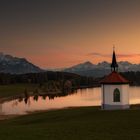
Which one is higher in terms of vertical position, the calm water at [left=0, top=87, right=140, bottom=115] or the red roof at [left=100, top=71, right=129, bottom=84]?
the red roof at [left=100, top=71, right=129, bottom=84]

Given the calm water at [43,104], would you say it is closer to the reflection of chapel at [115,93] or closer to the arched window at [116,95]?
the reflection of chapel at [115,93]

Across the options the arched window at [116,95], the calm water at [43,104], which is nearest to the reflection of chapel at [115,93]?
the arched window at [116,95]

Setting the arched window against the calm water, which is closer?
the arched window

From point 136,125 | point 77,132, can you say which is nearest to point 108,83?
point 136,125

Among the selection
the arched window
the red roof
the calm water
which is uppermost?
the red roof

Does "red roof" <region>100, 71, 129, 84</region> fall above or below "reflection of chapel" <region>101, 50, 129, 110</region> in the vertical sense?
above

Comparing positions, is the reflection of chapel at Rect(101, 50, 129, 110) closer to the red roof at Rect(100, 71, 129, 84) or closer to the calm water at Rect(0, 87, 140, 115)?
the red roof at Rect(100, 71, 129, 84)

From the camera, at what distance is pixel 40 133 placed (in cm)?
2716

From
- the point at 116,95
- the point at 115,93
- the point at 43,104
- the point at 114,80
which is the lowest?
the point at 43,104

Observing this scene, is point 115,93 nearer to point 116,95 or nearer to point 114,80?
point 116,95

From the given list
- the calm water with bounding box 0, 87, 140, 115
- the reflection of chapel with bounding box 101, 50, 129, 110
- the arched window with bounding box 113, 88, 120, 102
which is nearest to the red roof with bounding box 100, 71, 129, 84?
the reflection of chapel with bounding box 101, 50, 129, 110

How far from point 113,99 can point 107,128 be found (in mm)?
23355

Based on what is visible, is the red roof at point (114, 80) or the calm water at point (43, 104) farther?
the calm water at point (43, 104)

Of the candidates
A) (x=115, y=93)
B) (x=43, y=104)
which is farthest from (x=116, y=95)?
(x=43, y=104)
